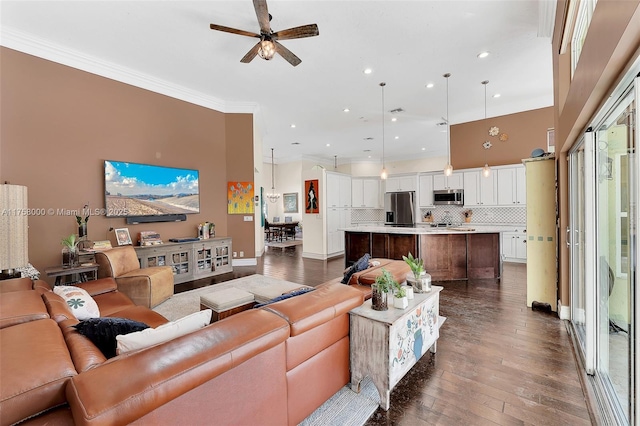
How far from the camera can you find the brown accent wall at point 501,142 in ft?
19.5

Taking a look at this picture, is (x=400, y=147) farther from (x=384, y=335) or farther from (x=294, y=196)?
(x=384, y=335)

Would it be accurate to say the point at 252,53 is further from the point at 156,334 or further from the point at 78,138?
the point at 156,334

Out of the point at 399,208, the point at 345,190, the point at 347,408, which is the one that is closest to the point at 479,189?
the point at 399,208

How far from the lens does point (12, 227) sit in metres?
2.37

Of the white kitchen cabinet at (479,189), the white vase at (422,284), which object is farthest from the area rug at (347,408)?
the white kitchen cabinet at (479,189)

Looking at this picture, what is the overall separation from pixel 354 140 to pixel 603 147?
24.6 ft

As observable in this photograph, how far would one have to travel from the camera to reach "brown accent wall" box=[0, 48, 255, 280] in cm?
368

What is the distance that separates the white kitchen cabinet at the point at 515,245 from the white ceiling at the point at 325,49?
281cm

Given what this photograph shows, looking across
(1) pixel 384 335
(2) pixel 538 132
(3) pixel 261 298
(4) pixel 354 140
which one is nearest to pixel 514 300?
(1) pixel 384 335

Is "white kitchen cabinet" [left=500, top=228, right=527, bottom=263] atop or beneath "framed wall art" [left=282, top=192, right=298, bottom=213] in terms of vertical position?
beneath

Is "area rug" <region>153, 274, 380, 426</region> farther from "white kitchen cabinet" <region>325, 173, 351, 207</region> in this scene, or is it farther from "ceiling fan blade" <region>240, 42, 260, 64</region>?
"white kitchen cabinet" <region>325, 173, 351, 207</region>

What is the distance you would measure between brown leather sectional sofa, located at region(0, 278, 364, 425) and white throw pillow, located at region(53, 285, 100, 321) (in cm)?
15

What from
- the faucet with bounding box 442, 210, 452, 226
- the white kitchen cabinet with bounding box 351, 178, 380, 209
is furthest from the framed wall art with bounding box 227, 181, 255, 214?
the faucet with bounding box 442, 210, 452, 226

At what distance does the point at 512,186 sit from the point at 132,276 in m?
7.65
